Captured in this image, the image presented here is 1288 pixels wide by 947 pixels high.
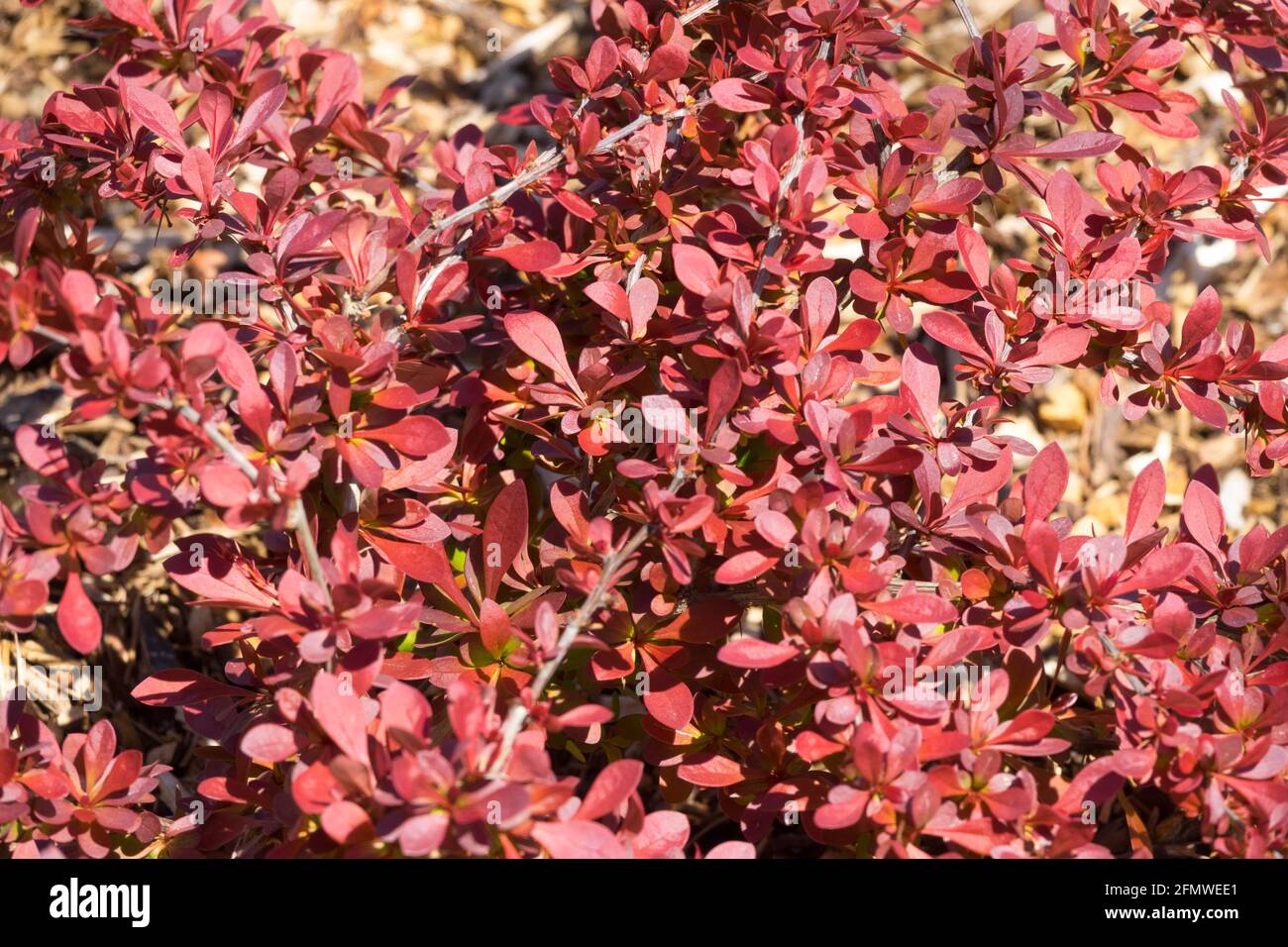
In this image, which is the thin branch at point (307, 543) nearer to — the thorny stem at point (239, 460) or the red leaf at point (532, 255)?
the thorny stem at point (239, 460)

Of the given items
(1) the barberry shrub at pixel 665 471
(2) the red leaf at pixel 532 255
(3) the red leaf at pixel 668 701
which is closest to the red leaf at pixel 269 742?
(1) the barberry shrub at pixel 665 471

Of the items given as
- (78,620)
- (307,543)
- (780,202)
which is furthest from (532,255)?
(78,620)

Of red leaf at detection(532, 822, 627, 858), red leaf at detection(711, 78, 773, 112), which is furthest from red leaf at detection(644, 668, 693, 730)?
red leaf at detection(711, 78, 773, 112)

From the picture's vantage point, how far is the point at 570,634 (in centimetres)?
119

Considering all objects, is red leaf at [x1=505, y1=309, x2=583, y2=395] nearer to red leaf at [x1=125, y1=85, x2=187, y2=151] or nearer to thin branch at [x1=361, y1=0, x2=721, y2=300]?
thin branch at [x1=361, y1=0, x2=721, y2=300]

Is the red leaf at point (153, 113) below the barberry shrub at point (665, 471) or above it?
above

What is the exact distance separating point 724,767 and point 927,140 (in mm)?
948

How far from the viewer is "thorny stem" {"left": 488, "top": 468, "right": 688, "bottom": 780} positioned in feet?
3.69

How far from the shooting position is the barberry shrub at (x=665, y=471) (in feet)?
3.97

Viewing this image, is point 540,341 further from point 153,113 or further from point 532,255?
point 153,113

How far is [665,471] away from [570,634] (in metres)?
0.27

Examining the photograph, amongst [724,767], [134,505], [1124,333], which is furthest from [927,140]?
[134,505]

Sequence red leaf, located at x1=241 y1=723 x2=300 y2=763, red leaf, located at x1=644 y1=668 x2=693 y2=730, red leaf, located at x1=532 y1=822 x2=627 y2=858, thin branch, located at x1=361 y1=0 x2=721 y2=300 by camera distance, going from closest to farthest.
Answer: red leaf, located at x1=532 y1=822 x2=627 y2=858, red leaf, located at x1=241 y1=723 x2=300 y2=763, red leaf, located at x1=644 y1=668 x2=693 y2=730, thin branch, located at x1=361 y1=0 x2=721 y2=300

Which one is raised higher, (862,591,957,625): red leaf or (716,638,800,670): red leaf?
(862,591,957,625): red leaf
